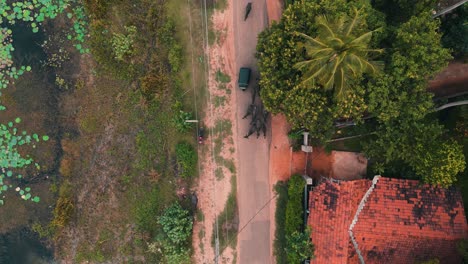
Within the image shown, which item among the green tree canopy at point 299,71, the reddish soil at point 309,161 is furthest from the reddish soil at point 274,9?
the reddish soil at point 309,161

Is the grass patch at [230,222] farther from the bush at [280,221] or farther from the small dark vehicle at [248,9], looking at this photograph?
the small dark vehicle at [248,9]

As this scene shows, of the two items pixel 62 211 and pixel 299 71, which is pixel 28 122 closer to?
pixel 62 211

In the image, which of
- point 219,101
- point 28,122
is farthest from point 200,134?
point 28,122

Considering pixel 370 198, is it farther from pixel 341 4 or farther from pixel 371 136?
pixel 341 4

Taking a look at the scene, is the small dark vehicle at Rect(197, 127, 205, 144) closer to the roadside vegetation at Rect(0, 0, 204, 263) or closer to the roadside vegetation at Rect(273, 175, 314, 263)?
the roadside vegetation at Rect(0, 0, 204, 263)

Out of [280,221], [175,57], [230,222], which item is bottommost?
[230,222]

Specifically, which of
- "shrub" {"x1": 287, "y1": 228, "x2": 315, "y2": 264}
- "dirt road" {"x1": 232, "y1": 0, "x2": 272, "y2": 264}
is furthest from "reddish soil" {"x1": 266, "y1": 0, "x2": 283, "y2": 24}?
"shrub" {"x1": 287, "y1": 228, "x2": 315, "y2": 264}

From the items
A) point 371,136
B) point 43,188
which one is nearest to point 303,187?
point 371,136
